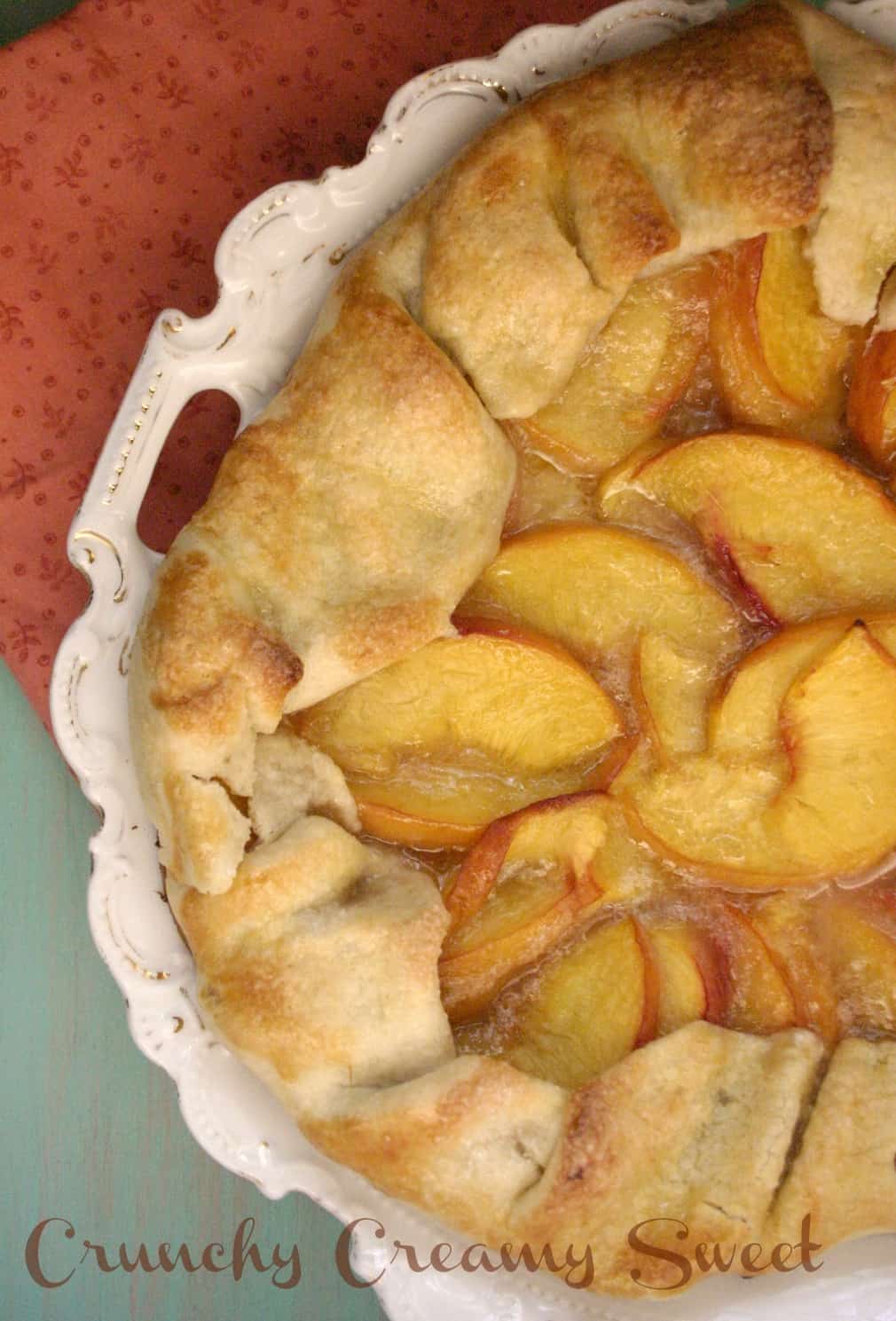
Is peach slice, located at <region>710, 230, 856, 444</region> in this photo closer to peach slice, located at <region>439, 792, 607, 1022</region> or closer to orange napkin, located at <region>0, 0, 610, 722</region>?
peach slice, located at <region>439, 792, 607, 1022</region>

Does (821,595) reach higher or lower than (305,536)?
lower

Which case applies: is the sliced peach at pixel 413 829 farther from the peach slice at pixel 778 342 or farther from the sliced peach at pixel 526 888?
the peach slice at pixel 778 342

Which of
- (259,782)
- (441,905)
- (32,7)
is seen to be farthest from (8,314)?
(441,905)

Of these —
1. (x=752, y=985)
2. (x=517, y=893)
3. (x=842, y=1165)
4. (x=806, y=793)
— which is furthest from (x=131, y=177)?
(x=842, y=1165)

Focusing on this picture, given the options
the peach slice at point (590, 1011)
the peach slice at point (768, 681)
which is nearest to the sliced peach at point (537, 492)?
the peach slice at point (768, 681)

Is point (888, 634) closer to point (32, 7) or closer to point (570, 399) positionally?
point (570, 399)

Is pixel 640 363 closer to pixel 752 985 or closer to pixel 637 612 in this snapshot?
pixel 637 612

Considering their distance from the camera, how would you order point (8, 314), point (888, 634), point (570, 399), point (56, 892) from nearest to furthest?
point (888, 634) < point (570, 399) < point (8, 314) < point (56, 892)
